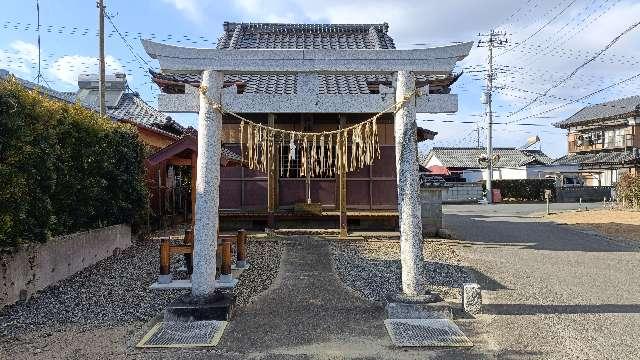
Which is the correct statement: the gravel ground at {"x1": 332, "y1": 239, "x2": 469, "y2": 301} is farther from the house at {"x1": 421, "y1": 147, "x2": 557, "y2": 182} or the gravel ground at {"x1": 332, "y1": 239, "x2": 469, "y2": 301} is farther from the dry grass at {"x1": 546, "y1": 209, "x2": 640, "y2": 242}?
the house at {"x1": 421, "y1": 147, "x2": 557, "y2": 182}

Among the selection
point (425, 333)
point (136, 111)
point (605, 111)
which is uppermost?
point (605, 111)

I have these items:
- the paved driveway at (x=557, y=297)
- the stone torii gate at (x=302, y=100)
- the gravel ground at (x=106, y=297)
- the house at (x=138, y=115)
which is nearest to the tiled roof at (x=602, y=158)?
the paved driveway at (x=557, y=297)

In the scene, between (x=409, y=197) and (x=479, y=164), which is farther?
(x=479, y=164)

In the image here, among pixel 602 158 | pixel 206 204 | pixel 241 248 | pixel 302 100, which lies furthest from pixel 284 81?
pixel 602 158

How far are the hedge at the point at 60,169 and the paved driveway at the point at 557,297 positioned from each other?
21.8 ft

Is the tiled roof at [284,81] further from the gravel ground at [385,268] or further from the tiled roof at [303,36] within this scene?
the tiled roof at [303,36]

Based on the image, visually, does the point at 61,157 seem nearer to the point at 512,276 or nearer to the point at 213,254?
the point at 213,254

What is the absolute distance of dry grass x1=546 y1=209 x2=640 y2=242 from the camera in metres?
17.0

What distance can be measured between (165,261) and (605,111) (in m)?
49.4

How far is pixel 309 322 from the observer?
6.36 metres

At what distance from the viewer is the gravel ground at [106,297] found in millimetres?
6402

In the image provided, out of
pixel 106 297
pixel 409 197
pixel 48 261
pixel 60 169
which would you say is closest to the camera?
pixel 409 197

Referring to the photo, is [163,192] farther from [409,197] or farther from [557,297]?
[557,297]

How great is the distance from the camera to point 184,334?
5.87m
